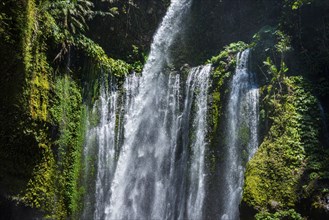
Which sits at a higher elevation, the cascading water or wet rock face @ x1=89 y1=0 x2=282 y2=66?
wet rock face @ x1=89 y1=0 x2=282 y2=66

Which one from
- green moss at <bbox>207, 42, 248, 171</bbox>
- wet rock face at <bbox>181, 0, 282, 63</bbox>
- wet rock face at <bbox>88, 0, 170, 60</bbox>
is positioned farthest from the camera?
wet rock face at <bbox>181, 0, 282, 63</bbox>

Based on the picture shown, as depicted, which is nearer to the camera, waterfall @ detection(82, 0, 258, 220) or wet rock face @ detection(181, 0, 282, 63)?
waterfall @ detection(82, 0, 258, 220)

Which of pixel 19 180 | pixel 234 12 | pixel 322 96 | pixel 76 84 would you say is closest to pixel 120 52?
pixel 76 84

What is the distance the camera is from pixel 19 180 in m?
9.38

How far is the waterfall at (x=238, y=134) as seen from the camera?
33.7 ft

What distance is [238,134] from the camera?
10.8 metres

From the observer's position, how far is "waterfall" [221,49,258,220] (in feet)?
33.7

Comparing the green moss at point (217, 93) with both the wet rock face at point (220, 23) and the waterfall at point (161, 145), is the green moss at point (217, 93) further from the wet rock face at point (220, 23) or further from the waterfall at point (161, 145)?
the wet rock face at point (220, 23)

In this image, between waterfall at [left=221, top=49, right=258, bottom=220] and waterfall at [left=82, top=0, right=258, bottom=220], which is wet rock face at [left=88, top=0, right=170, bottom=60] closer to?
waterfall at [left=82, top=0, right=258, bottom=220]

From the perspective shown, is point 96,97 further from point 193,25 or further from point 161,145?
point 193,25

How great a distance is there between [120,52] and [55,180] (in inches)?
226

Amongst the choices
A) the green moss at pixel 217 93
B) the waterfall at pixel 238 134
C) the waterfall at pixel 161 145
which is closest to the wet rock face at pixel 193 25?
the waterfall at pixel 161 145

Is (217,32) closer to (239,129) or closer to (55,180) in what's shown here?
(239,129)

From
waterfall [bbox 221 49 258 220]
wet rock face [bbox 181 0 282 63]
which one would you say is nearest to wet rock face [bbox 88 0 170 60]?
wet rock face [bbox 181 0 282 63]
